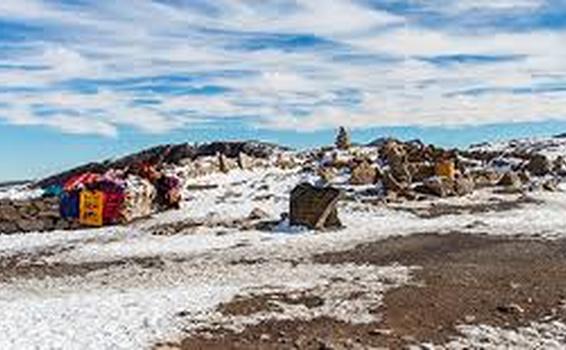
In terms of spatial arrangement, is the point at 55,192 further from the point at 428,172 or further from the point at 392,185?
the point at 428,172

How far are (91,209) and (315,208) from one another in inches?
347

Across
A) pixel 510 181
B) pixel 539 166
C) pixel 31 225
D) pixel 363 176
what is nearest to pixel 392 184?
pixel 363 176

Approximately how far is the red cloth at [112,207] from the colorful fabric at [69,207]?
0.99 m

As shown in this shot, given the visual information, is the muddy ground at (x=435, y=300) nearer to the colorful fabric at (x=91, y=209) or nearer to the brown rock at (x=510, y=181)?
the colorful fabric at (x=91, y=209)

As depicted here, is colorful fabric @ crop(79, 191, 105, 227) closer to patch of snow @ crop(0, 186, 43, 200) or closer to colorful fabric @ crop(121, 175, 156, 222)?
colorful fabric @ crop(121, 175, 156, 222)

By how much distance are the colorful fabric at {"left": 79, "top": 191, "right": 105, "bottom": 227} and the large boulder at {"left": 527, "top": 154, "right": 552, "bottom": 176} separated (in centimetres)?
2465

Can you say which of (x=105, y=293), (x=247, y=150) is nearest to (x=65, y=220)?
(x=105, y=293)

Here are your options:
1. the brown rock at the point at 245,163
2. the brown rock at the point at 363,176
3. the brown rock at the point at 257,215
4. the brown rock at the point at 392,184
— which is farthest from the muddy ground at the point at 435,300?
the brown rock at the point at 245,163

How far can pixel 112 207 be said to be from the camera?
3534 centimetres

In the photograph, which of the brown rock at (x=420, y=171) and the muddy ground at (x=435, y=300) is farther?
the brown rock at (x=420, y=171)

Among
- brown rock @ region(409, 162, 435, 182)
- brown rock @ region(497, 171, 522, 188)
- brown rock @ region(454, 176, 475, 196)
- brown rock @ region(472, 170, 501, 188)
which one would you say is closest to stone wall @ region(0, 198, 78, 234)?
brown rock @ region(454, 176, 475, 196)

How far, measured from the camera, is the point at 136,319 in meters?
17.9

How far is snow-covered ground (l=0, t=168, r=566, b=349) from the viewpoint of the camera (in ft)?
57.4

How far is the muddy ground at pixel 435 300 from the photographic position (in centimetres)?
1684
